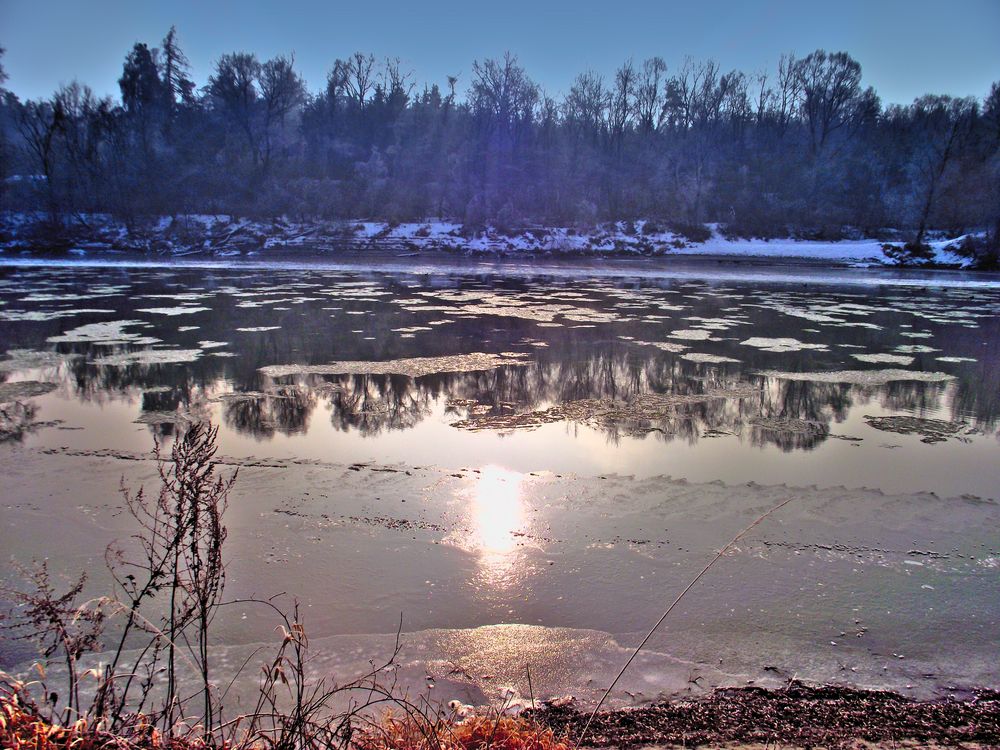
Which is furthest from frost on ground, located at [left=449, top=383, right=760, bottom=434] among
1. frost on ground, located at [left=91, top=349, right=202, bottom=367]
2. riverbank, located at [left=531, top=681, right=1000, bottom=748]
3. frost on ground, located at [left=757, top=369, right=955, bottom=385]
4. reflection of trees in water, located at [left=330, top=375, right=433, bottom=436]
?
frost on ground, located at [left=91, top=349, right=202, bottom=367]

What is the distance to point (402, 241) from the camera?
1709 inches

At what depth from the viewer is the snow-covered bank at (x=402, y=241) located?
39.0m

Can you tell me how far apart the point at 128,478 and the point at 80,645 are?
3.86 meters

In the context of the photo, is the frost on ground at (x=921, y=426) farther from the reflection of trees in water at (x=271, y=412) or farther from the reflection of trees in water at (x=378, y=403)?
the reflection of trees in water at (x=271, y=412)

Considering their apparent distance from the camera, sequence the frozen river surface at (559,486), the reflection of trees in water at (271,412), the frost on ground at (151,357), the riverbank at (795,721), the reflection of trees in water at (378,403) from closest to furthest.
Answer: the riverbank at (795,721), the frozen river surface at (559,486), the reflection of trees in water at (271,412), the reflection of trees in water at (378,403), the frost on ground at (151,357)

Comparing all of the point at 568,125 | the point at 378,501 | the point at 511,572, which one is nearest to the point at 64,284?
the point at 378,501

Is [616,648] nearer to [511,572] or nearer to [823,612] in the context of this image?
[511,572]

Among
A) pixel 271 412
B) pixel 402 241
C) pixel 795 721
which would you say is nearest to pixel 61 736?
pixel 795 721

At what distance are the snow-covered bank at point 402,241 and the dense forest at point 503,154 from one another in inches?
67.1

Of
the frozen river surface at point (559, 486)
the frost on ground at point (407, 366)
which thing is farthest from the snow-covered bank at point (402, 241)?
the frost on ground at point (407, 366)

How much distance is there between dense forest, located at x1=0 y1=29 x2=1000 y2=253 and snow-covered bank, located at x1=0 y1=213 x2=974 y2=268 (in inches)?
67.1

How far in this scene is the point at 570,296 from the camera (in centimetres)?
2105

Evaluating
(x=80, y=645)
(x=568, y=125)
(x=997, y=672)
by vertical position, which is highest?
(x=568, y=125)

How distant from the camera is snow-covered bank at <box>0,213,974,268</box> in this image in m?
39.0
